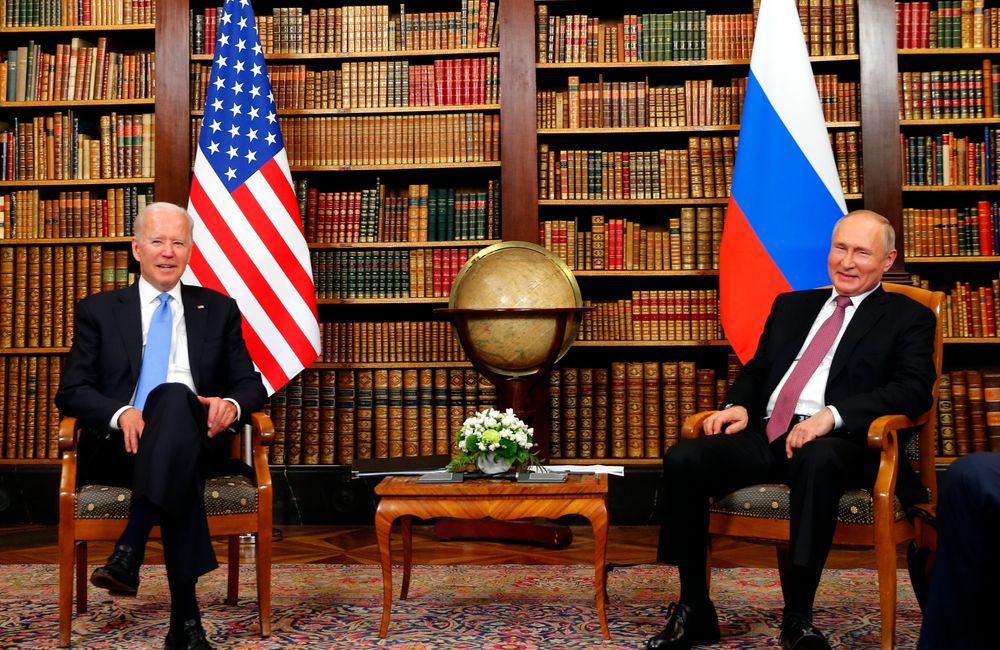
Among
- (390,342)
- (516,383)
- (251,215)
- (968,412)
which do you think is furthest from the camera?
(390,342)

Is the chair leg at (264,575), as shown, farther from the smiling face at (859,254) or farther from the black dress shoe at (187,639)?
the smiling face at (859,254)

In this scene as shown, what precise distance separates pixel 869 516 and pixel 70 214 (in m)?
4.23

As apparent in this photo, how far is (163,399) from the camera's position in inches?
113

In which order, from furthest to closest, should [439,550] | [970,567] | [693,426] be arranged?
[439,550] < [693,426] < [970,567]

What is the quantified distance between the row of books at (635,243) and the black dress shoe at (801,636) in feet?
8.93

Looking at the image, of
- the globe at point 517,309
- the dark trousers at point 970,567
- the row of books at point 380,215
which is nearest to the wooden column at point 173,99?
the row of books at point 380,215

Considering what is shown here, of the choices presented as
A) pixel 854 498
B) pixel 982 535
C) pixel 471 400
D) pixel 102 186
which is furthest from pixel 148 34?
pixel 982 535

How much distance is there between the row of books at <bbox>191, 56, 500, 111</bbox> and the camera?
5238 mm

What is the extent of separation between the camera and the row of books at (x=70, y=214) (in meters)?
5.30

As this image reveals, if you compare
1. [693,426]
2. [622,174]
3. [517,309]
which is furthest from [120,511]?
[622,174]

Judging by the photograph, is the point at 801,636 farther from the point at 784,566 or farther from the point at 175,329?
the point at 175,329

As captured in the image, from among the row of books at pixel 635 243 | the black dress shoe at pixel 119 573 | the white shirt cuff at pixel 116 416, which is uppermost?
the row of books at pixel 635 243

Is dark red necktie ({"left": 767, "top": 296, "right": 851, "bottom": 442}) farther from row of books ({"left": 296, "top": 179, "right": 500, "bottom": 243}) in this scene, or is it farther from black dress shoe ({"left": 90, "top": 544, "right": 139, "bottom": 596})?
row of books ({"left": 296, "top": 179, "right": 500, "bottom": 243})

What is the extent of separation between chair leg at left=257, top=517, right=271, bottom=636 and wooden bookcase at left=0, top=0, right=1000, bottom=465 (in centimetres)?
209
